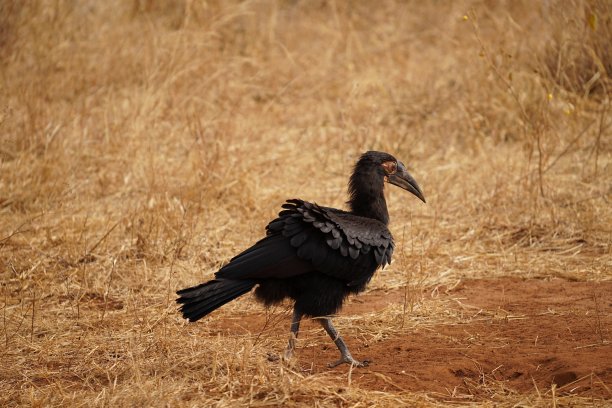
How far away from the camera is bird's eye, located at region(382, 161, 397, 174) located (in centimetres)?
488

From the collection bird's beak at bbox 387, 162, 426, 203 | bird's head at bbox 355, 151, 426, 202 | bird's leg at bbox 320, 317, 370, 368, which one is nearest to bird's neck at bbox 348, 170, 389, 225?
bird's head at bbox 355, 151, 426, 202

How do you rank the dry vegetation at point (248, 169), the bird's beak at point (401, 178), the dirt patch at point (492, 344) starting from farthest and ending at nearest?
the bird's beak at point (401, 178)
the dry vegetation at point (248, 169)
the dirt patch at point (492, 344)

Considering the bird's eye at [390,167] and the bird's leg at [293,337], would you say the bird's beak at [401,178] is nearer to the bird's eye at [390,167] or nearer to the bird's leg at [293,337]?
the bird's eye at [390,167]

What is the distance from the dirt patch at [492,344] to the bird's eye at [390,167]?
Answer: 33.0 inches

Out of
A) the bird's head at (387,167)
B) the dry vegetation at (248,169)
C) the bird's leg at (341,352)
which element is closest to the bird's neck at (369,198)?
the bird's head at (387,167)

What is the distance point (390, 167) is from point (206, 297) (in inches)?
57.0

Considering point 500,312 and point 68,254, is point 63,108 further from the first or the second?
point 500,312

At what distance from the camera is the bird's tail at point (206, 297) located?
4.03 meters

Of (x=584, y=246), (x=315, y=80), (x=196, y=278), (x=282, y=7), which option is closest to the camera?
(x=196, y=278)

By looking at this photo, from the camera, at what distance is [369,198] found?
185 inches

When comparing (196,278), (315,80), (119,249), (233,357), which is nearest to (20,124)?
(119,249)

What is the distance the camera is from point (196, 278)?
560 centimetres

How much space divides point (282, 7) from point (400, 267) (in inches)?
271

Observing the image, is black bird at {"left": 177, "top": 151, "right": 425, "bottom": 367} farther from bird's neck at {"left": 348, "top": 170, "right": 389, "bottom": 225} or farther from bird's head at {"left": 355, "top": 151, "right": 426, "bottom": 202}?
bird's head at {"left": 355, "top": 151, "right": 426, "bottom": 202}
